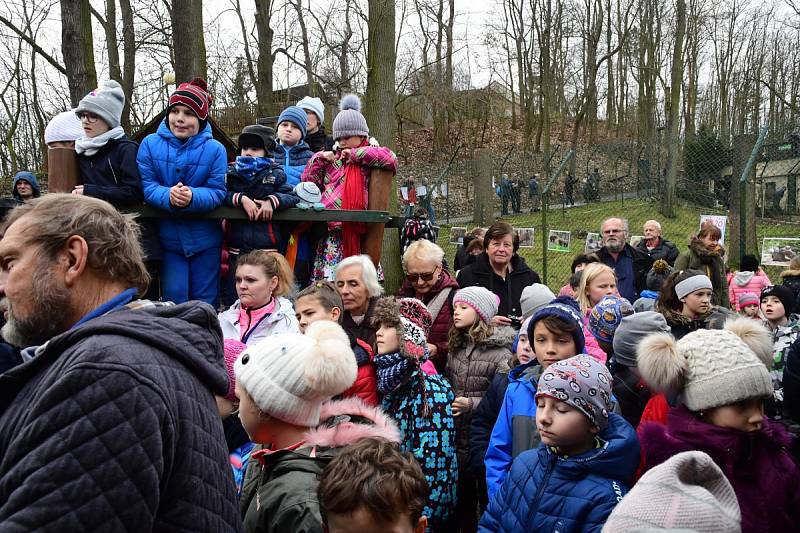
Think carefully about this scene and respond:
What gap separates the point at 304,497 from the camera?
1.99m

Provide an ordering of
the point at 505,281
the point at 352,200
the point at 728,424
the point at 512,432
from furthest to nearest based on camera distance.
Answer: the point at 505,281
the point at 352,200
the point at 512,432
the point at 728,424

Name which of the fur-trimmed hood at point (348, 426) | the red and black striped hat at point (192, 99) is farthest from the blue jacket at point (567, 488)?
the red and black striped hat at point (192, 99)

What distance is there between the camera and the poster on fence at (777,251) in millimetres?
9312

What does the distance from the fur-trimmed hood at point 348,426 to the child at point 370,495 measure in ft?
0.92

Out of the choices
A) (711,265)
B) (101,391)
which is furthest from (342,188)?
(711,265)

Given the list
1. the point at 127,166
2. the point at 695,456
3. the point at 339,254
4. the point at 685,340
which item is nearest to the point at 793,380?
the point at 685,340

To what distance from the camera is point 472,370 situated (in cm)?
385

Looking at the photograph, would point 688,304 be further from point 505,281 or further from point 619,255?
point 619,255

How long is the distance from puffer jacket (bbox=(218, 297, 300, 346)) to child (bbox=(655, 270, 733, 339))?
2.58 metres

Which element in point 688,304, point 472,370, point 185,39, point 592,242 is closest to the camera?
point 472,370

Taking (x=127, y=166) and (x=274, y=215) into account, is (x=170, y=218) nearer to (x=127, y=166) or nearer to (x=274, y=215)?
(x=127, y=166)

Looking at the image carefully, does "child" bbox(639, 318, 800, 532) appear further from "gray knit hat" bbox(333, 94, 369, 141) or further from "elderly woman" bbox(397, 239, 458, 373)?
"gray knit hat" bbox(333, 94, 369, 141)

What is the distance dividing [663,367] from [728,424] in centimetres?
32

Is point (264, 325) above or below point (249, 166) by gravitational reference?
below
